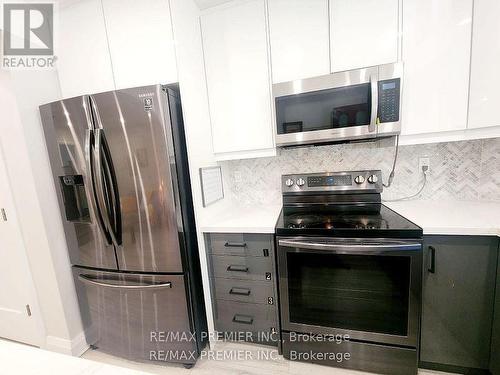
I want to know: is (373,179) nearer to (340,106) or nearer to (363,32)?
Result: (340,106)

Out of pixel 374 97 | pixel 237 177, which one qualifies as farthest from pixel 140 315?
pixel 374 97

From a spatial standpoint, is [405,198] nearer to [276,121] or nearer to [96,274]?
[276,121]

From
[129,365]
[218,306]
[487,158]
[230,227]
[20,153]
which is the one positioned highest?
[20,153]

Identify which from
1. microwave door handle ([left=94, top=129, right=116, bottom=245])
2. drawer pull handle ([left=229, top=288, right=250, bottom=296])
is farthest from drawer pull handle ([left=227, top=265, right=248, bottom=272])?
microwave door handle ([left=94, top=129, right=116, bottom=245])

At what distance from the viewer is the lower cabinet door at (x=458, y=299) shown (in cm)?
118

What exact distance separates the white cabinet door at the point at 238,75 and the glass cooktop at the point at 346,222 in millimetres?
597

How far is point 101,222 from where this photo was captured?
4.77 feet

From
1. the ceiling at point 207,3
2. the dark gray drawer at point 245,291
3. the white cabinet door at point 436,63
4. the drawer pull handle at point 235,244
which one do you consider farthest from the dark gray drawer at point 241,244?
→ the ceiling at point 207,3

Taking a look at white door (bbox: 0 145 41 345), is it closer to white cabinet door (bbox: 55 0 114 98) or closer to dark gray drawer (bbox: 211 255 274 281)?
white cabinet door (bbox: 55 0 114 98)

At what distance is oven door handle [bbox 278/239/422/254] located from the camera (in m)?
1.21

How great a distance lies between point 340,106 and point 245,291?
1395mm

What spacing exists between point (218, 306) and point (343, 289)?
884 mm

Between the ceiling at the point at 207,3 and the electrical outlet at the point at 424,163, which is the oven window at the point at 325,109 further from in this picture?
the ceiling at the point at 207,3

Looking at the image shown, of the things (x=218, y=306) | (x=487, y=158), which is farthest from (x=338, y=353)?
(x=487, y=158)
